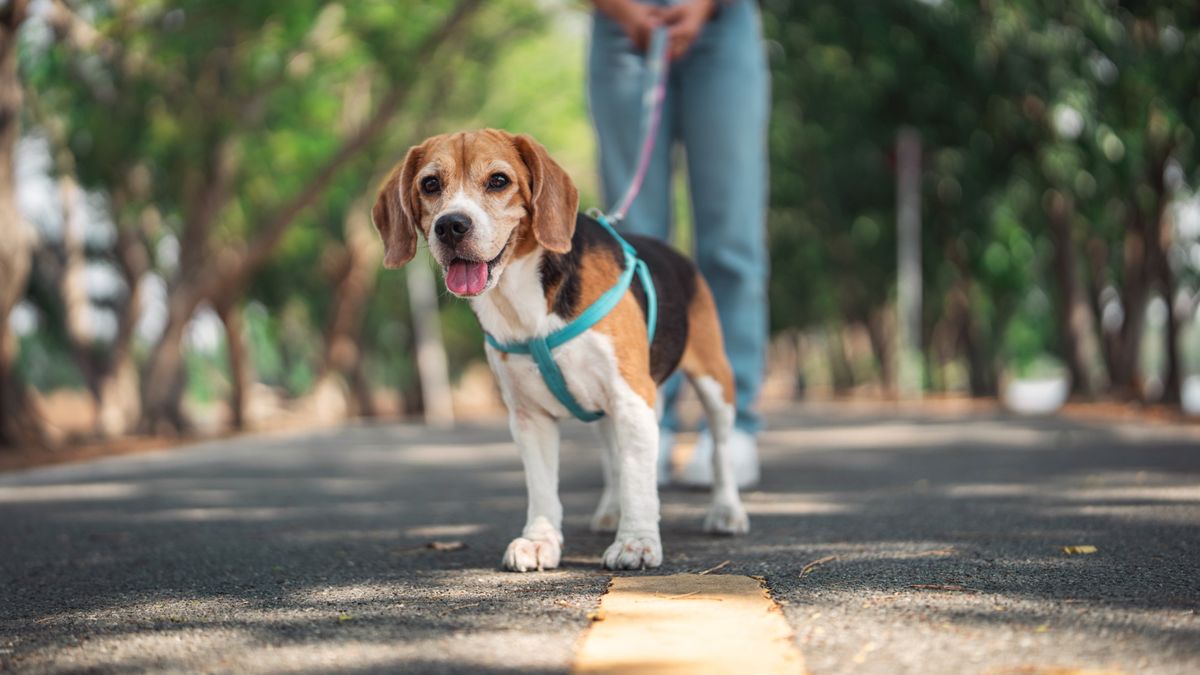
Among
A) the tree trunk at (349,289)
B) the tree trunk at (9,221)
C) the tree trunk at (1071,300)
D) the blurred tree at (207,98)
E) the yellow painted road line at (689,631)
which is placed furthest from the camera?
the tree trunk at (349,289)

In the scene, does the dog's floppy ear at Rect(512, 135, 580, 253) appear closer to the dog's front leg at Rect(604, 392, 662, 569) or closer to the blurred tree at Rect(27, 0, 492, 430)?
the dog's front leg at Rect(604, 392, 662, 569)

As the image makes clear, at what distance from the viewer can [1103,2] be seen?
14453mm

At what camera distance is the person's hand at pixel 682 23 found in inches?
231

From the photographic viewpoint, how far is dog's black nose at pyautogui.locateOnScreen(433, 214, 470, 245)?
3.67 m

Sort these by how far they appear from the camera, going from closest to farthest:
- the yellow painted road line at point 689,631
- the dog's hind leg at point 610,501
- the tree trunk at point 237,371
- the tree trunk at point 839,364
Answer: the yellow painted road line at point 689,631 → the dog's hind leg at point 610,501 → the tree trunk at point 237,371 → the tree trunk at point 839,364

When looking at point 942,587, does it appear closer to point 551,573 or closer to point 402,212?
point 551,573

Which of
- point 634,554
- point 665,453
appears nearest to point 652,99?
point 665,453

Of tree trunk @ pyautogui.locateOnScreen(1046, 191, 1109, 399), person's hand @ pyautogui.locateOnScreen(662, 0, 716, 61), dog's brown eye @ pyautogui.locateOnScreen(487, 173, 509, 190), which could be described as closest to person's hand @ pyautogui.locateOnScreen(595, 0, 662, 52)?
person's hand @ pyautogui.locateOnScreen(662, 0, 716, 61)

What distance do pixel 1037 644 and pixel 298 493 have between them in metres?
4.87

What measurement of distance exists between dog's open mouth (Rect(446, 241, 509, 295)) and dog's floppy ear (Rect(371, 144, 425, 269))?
311 mm

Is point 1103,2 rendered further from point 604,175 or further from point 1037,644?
Result: point 1037,644

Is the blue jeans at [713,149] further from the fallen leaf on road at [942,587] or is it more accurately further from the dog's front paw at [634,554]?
the fallen leaf on road at [942,587]

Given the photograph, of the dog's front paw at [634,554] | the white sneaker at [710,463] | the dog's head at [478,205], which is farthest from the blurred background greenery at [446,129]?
the dog's front paw at [634,554]

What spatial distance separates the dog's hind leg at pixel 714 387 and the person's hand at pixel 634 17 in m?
1.59
